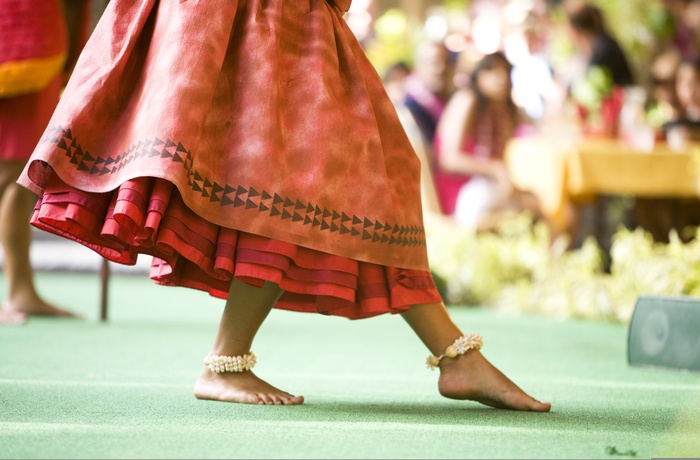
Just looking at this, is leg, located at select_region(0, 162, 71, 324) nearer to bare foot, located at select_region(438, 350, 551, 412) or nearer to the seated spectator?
bare foot, located at select_region(438, 350, 551, 412)

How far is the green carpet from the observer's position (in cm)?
142

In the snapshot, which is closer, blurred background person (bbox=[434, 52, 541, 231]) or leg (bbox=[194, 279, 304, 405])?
leg (bbox=[194, 279, 304, 405])

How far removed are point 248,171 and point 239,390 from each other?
0.41 meters

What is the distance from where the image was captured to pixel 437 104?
682 centimetres

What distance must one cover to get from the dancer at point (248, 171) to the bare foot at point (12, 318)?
4.96ft

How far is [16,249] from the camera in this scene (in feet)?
11.2

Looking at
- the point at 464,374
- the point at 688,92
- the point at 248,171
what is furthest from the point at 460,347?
the point at 688,92

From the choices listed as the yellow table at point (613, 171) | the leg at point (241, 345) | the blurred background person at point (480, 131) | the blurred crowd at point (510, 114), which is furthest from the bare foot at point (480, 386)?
the blurred background person at point (480, 131)

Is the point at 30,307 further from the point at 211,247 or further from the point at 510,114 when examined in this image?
the point at 510,114

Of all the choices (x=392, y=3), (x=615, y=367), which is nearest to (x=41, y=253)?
(x=615, y=367)

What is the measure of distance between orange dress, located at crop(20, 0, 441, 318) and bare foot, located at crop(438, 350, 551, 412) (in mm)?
138

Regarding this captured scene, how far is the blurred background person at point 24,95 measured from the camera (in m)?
3.13

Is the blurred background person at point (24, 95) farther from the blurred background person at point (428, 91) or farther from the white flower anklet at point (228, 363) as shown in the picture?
the blurred background person at point (428, 91)

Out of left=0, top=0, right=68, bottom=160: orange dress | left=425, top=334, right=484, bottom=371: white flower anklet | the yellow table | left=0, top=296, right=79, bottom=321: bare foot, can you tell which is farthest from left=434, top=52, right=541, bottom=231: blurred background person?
left=425, top=334, right=484, bottom=371: white flower anklet
